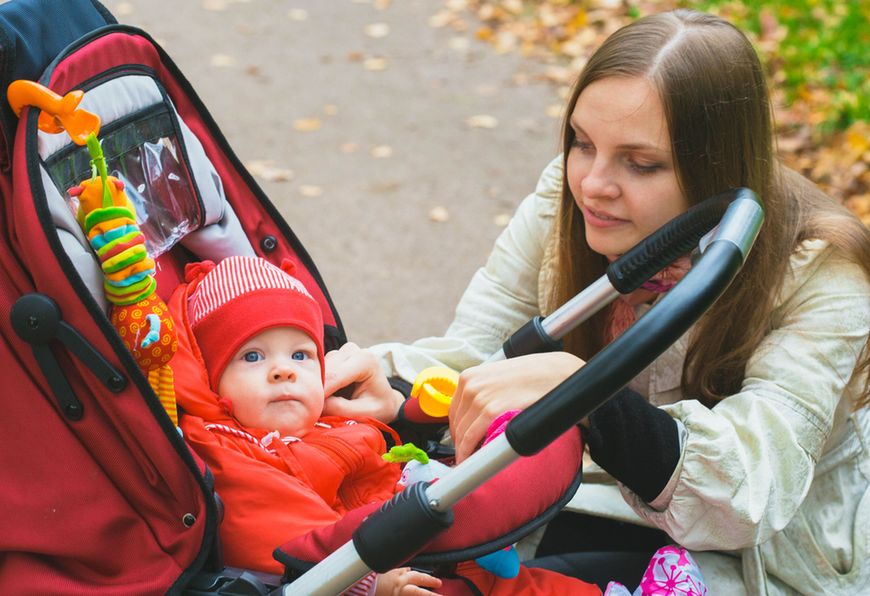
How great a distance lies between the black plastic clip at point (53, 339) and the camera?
1.67 metres

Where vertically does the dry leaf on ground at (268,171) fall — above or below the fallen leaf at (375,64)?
above

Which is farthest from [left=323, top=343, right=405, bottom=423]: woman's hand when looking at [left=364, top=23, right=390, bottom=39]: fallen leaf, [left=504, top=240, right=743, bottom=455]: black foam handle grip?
[left=364, top=23, right=390, bottom=39]: fallen leaf

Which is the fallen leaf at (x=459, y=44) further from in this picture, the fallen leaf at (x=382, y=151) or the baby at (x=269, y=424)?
the baby at (x=269, y=424)

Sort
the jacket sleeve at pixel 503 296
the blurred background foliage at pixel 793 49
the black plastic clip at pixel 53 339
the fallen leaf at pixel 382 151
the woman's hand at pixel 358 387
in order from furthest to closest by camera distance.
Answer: the fallen leaf at pixel 382 151, the blurred background foliage at pixel 793 49, the jacket sleeve at pixel 503 296, the woman's hand at pixel 358 387, the black plastic clip at pixel 53 339

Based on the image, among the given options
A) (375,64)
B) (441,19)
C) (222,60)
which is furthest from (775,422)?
(441,19)

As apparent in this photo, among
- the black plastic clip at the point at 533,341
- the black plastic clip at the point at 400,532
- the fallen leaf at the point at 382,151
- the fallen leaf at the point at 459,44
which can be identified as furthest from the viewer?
the fallen leaf at the point at 459,44

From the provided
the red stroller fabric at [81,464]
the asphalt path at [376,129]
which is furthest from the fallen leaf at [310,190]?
the red stroller fabric at [81,464]

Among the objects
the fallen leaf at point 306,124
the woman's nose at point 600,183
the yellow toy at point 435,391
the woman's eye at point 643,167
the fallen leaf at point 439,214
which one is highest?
the woman's eye at point 643,167

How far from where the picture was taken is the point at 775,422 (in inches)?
79.1

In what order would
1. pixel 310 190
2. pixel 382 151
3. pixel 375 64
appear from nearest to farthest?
pixel 310 190
pixel 382 151
pixel 375 64

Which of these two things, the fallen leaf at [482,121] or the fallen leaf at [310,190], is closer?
the fallen leaf at [310,190]

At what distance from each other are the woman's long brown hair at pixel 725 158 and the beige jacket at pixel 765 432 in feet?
0.15

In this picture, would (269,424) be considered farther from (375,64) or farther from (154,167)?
(375,64)

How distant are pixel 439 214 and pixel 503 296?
2.71 meters
